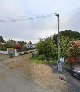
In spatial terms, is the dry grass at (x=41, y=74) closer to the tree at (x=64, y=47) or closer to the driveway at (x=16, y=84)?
the driveway at (x=16, y=84)

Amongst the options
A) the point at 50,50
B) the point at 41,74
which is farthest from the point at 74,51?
the point at 41,74

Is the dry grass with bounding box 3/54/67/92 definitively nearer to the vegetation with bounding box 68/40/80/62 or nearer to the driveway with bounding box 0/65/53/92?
the driveway with bounding box 0/65/53/92

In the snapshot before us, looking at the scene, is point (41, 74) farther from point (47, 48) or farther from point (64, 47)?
point (64, 47)

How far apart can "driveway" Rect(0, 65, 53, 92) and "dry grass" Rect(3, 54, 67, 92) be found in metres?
0.99

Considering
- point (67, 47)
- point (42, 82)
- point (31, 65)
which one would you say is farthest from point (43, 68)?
point (67, 47)

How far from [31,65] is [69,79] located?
6505 mm

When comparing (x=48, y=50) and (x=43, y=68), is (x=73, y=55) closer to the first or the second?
(x=48, y=50)

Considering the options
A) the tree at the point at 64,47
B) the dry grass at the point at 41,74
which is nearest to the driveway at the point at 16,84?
the dry grass at the point at 41,74

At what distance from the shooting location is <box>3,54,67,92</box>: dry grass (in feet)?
82.7

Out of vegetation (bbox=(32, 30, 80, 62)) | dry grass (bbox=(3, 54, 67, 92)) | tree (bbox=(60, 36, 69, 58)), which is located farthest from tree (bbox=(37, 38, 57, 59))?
dry grass (bbox=(3, 54, 67, 92))

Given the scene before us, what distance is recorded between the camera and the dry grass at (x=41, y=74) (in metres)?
25.2

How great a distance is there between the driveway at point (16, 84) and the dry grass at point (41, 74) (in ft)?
3.24

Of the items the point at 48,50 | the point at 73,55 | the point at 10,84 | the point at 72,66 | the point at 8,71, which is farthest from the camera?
the point at 48,50

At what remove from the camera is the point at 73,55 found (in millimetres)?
36969
